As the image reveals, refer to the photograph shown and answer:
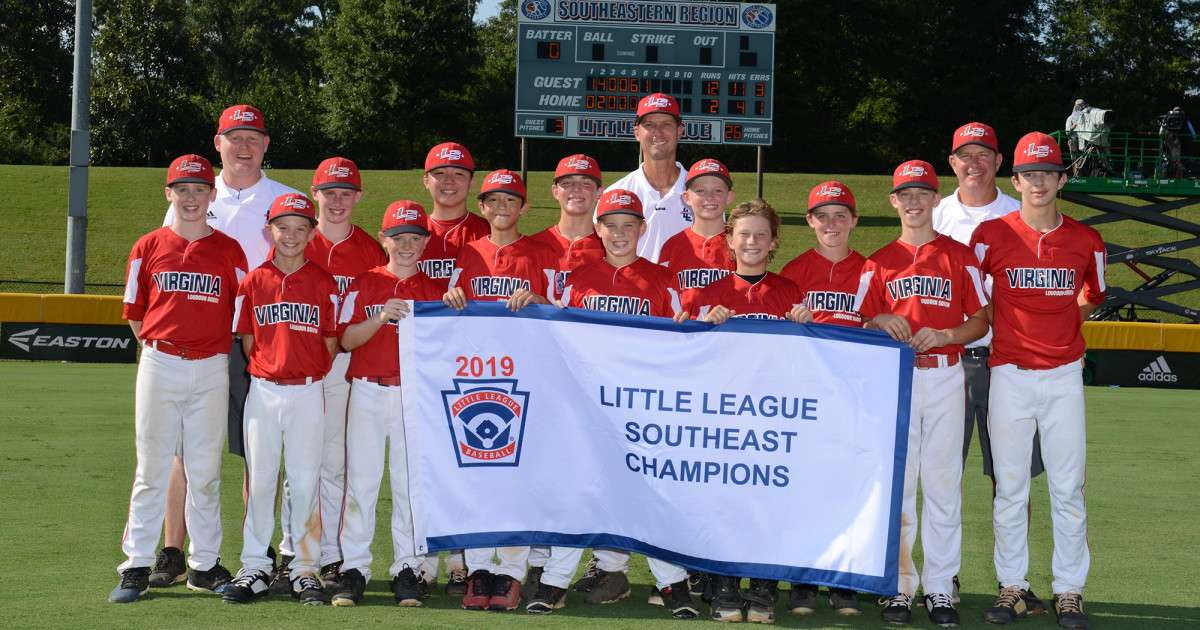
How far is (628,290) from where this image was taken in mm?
5715

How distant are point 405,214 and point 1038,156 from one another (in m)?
3.65

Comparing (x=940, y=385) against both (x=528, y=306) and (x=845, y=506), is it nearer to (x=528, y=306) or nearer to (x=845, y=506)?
(x=845, y=506)

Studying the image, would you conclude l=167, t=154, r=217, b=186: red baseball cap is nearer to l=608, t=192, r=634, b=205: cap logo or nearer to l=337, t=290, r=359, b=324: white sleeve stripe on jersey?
l=337, t=290, r=359, b=324: white sleeve stripe on jersey

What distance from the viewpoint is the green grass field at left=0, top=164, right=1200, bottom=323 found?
89.2ft

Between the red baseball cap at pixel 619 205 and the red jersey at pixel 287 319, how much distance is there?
1615 millimetres

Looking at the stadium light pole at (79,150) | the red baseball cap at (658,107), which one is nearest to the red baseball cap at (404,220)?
the red baseball cap at (658,107)

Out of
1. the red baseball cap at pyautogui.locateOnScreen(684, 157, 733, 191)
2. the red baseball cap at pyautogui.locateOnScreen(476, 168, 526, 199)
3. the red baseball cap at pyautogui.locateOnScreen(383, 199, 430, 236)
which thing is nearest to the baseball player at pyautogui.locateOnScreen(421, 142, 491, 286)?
the red baseball cap at pyautogui.locateOnScreen(476, 168, 526, 199)

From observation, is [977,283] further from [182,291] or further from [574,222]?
[182,291]

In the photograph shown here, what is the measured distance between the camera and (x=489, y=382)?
5.56 m

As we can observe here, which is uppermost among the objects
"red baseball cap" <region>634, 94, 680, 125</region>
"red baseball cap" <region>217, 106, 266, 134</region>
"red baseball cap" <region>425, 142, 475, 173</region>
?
A: "red baseball cap" <region>634, 94, 680, 125</region>

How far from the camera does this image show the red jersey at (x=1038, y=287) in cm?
553

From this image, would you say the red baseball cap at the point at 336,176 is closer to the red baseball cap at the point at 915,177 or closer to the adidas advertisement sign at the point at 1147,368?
the red baseball cap at the point at 915,177

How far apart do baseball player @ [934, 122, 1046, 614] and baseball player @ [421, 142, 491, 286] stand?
3.05m

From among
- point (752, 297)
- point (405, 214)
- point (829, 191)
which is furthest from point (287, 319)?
point (829, 191)
